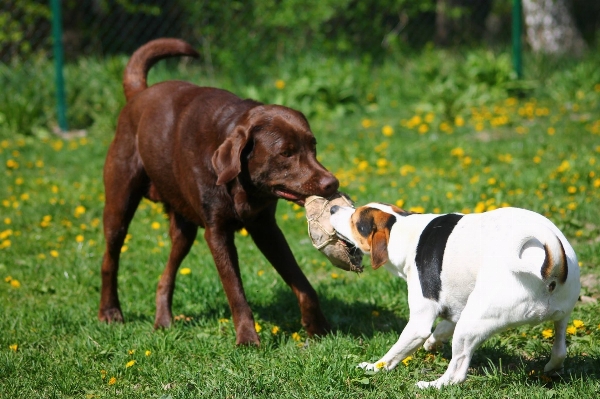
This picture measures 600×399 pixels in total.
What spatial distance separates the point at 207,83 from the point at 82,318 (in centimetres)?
737

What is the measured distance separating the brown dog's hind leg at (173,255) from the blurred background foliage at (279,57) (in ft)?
19.0

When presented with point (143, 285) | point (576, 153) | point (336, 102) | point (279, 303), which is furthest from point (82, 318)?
point (336, 102)

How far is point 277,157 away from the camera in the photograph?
13.9 feet

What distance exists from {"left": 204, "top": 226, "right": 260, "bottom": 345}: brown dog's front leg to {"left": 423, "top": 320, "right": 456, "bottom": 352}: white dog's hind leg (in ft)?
3.20

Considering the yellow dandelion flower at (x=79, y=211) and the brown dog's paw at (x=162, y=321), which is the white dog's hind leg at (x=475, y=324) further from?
the yellow dandelion flower at (x=79, y=211)

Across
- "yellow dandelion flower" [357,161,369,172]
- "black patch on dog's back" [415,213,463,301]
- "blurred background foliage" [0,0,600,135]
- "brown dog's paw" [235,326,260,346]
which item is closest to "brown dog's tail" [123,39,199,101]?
"brown dog's paw" [235,326,260,346]

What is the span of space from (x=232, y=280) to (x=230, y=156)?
0.79m

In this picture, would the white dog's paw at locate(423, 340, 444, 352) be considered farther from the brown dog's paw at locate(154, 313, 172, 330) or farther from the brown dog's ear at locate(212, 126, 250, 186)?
the brown dog's paw at locate(154, 313, 172, 330)

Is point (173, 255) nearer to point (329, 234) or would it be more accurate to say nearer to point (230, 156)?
point (230, 156)

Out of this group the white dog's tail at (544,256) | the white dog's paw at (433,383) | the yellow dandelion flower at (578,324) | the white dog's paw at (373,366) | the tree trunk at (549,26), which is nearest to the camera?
the white dog's tail at (544,256)

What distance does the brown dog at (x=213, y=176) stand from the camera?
423 cm

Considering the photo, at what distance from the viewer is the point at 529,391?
3.57 metres

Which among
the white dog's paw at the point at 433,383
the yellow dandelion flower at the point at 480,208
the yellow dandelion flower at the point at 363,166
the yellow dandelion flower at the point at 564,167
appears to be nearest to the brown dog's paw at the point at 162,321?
the white dog's paw at the point at 433,383

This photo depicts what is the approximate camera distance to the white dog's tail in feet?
10.9
